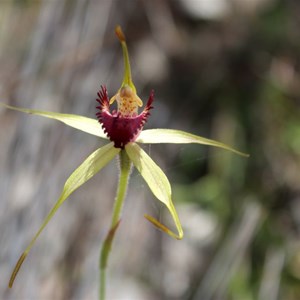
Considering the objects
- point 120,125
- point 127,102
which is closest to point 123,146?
point 120,125

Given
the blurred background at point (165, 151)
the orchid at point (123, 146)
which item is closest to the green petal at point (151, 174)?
the orchid at point (123, 146)

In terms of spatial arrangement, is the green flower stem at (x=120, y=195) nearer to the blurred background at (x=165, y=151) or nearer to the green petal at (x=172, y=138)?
the green petal at (x=172, y=138)

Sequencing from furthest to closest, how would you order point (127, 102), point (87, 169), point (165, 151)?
1. point (165, 151)
2. point (127, 102)
3. point (87, 169)

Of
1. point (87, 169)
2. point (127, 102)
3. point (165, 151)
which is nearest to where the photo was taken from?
point (87, 169)

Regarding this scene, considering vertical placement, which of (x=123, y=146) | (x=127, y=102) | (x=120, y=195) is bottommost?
(x=120, y=195)

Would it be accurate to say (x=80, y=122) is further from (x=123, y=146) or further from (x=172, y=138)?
(x=172, y=138)

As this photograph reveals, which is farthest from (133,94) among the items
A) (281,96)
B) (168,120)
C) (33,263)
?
(281,96)
